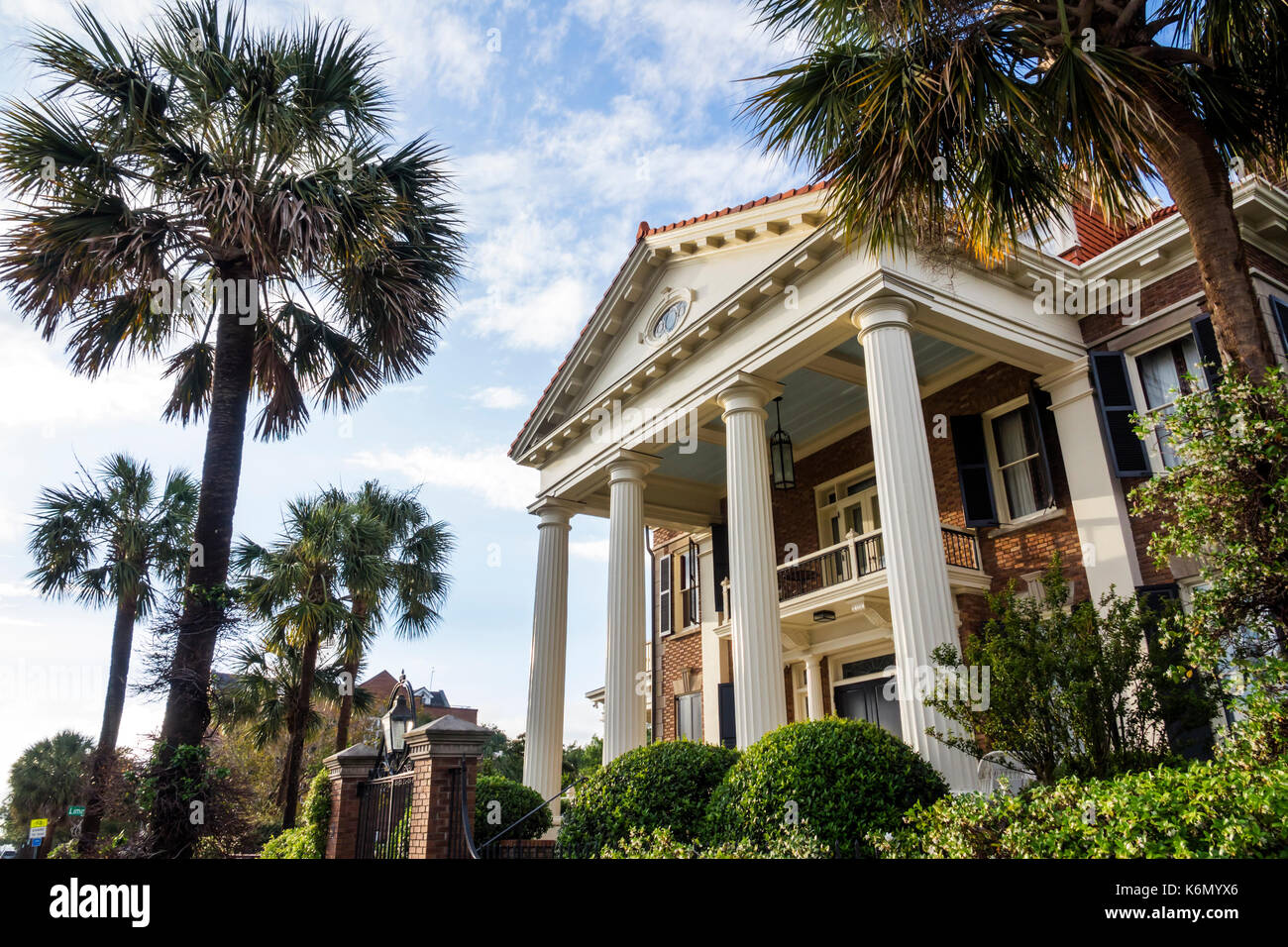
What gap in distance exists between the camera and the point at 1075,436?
12.1m

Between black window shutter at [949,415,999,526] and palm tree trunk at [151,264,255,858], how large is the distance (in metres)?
10.8

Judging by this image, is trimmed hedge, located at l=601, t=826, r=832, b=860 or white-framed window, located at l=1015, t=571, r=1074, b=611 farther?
white-framed window, located at l=1015, t=571, r=1074, b=611

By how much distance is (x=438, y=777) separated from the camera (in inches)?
344

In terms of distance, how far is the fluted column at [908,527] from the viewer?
876 cm

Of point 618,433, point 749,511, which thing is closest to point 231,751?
point 618,433

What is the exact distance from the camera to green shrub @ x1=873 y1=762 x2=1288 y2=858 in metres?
4.07

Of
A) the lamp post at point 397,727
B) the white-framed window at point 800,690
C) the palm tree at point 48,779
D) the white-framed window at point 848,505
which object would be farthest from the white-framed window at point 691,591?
the palm tree at point 48,779

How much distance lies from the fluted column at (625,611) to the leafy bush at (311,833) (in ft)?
15.4

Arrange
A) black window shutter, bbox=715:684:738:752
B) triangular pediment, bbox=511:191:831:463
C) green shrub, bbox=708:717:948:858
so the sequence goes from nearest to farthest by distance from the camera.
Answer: green shrub, bbox=708:717:948:858 → triangular pediment, bbox=511:191:831:463 → black window shutter, bbox=715:684:738:752

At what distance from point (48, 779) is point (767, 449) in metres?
42.0

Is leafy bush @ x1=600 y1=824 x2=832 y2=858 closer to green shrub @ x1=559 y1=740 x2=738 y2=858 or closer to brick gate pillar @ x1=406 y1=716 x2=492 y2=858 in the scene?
green shrub @ x1=559 y1=740 x2=738 y2=858

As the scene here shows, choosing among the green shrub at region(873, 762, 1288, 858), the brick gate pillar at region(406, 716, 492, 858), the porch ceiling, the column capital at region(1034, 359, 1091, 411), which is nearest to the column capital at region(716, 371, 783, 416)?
the porch ceiling

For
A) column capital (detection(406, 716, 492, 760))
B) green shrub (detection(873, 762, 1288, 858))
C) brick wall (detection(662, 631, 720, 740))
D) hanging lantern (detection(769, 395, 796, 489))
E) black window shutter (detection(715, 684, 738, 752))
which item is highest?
hanging lantern (detection(769, 395, 796, 489))

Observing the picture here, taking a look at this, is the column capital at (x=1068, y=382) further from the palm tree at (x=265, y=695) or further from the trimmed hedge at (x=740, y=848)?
the palm tree at (x=265, y=695)
